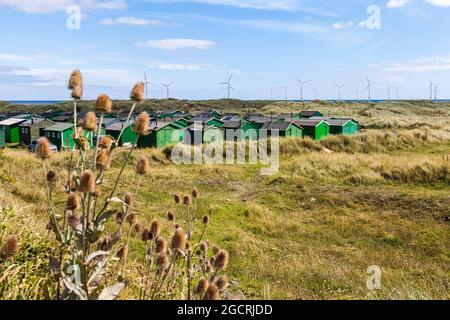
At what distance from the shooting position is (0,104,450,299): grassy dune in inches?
234

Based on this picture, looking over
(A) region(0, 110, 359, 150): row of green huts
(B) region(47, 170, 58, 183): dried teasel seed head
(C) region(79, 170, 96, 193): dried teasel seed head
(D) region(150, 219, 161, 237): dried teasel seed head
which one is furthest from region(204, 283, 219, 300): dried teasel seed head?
(A) region(0, 110, 359, 150): row of green huts

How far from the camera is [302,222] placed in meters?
15.2

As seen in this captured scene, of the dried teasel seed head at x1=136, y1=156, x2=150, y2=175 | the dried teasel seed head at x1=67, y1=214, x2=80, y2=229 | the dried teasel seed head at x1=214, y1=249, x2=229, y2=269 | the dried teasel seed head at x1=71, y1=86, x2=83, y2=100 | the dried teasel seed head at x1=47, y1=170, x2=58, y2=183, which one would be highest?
the dried teasel seed head at x1=71, y1=86, x2=83, y2=100

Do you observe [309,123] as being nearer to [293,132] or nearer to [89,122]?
[293,132]

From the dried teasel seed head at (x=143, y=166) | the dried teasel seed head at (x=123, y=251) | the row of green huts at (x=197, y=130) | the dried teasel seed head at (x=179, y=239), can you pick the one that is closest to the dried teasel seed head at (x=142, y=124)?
the dried teasel seed head at (x=143, y=166)

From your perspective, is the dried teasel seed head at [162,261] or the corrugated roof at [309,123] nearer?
the dried teasel seed head at [162,261]

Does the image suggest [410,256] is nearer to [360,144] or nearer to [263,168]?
[263,168]

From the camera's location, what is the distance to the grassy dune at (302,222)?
594cm

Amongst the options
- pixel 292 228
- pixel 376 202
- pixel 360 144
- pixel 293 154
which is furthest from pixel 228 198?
pixel 360 144

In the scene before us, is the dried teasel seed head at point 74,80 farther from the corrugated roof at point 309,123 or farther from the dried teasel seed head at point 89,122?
the corrugated roof at point 309,123

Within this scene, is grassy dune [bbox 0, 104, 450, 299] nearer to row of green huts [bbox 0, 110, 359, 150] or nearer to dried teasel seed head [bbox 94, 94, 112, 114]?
dried teasel seed head [bbox 94, 94, 112, 114]

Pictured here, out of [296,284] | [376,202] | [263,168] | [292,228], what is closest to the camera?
[296,284]
